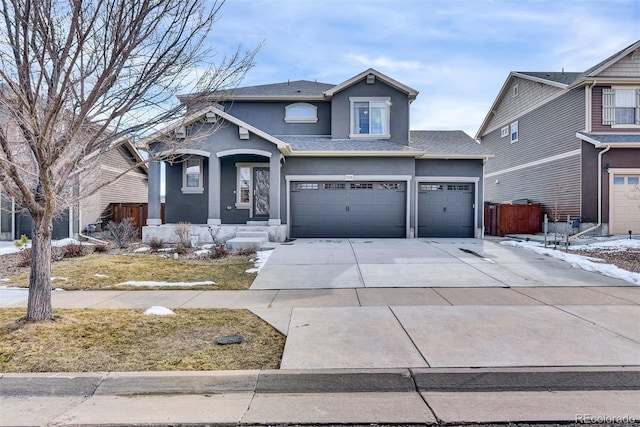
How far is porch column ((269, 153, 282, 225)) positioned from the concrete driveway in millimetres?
1719

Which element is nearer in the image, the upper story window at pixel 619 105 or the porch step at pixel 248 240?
the porch step at pixel 248 240

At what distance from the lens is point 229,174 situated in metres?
16.0

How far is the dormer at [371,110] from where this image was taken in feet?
55.3

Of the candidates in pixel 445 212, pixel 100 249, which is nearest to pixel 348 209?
pixel 445 212

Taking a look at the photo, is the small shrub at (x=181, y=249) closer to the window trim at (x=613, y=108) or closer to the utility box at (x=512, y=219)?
the utility box at (x=512, y=219)

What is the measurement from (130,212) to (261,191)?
22.9 ft

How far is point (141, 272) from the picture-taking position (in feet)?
30.2

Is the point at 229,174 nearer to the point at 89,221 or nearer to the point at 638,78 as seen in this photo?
the point at 89,221

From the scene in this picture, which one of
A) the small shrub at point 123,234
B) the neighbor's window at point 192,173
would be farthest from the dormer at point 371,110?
the small shrub at point 123,234

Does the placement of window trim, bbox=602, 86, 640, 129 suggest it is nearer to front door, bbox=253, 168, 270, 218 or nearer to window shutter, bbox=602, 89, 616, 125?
window shutter, bbox=602, 89, 616, 125

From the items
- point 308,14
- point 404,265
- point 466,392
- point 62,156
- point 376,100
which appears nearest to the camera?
point 466,392

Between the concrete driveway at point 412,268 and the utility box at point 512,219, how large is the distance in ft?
19.6

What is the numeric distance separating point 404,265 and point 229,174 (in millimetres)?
9240

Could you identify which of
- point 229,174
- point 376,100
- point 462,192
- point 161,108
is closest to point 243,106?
point 229,174
